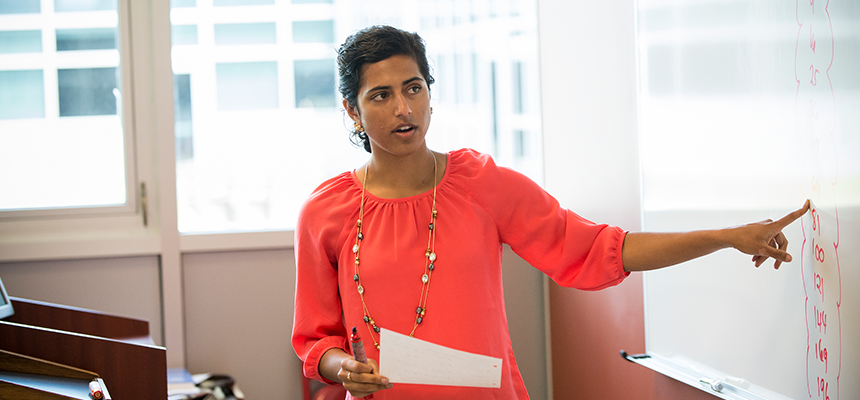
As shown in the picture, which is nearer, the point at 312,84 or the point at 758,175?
the point at 758,175

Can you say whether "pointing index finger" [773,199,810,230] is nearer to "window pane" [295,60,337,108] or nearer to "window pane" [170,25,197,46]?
"window pane" [295,60,337,108]

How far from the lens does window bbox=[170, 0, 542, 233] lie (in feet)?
8.92

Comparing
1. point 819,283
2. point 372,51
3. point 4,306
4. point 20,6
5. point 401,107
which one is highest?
point 20,6

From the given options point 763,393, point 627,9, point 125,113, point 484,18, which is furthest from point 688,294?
point 125,113

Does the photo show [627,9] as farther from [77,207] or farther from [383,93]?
[77,207]

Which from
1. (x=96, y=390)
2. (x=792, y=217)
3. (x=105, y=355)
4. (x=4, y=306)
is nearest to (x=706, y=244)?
(x=792, y=217)

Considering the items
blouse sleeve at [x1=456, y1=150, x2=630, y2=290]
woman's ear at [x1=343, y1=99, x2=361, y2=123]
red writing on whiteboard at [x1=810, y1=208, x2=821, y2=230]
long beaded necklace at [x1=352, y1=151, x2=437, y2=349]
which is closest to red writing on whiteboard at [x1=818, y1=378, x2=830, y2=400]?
red writing on whiteboard at [x1=810, y1=208, x2=821, y2=230]

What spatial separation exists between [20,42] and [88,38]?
0.27m

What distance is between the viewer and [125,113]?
265 centimetres

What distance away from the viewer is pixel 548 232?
1.23m

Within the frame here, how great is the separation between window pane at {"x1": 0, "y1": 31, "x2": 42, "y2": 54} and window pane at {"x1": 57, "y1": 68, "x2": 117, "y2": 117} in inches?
5.3

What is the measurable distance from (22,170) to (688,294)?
2.60 metres

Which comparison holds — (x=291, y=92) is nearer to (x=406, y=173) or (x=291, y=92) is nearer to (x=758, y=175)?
(x=406, y=173)

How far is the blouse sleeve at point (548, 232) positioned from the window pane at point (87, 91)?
203 centimetres
